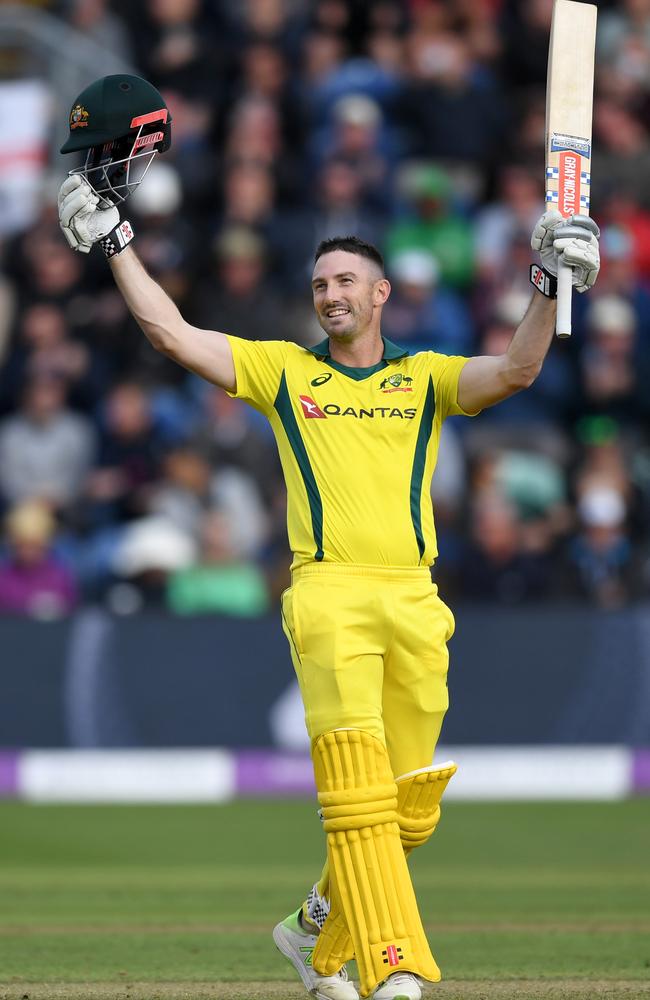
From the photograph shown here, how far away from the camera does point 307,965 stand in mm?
6426

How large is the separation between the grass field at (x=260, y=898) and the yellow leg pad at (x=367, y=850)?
0.39m

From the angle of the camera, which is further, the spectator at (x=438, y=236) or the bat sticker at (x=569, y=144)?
the spectator at (x=438, y=236)

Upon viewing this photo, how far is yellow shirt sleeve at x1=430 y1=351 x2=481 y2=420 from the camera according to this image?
639cm

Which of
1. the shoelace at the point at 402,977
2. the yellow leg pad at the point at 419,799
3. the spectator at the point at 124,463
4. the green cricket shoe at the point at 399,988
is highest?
the spectator at the point at 124,463

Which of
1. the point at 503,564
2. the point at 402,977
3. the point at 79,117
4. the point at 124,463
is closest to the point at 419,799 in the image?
the point at 402,977

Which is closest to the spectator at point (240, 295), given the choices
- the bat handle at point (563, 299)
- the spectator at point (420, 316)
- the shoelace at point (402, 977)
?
the spectator at point (420, 316)

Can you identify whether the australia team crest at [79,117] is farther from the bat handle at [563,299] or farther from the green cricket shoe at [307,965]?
the green cricket shoe at [307,965]

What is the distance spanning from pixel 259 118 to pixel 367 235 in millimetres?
1561

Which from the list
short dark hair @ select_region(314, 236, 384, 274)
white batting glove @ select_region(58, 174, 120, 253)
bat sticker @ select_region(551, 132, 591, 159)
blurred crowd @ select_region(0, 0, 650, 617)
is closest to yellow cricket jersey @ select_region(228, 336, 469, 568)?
short dark hair @ select_region(314, 236, 384, 274)

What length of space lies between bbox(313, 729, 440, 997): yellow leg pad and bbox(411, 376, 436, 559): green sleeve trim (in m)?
0.70

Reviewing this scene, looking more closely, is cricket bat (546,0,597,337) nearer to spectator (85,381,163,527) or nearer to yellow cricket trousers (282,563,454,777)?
yellow cricket trousers (282,563,454,777)

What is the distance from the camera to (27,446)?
14156 millimetres

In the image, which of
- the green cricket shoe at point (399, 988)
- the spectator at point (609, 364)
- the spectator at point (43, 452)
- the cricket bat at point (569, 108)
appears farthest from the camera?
the spectator at point (609, 364)

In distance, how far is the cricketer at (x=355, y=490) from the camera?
19.8 feet
